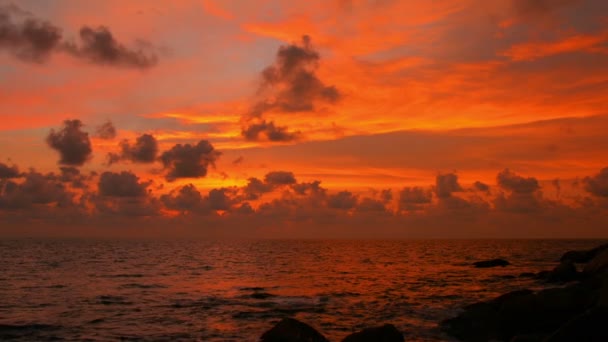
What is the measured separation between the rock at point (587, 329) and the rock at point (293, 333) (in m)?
10.0

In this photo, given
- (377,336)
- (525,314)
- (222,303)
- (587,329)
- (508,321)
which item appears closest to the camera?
(587,329)

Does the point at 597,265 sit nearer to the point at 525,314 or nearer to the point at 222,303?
the point at 525,314

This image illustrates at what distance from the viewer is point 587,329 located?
15.0m

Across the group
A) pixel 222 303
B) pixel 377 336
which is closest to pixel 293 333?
pixel 377 336

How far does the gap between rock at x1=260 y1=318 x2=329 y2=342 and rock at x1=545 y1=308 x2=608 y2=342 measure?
10.0 meters

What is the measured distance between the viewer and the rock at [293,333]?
71.4ft

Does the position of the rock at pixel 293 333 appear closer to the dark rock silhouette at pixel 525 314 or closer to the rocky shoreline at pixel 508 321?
the rocky shoreline at pixel 508 321

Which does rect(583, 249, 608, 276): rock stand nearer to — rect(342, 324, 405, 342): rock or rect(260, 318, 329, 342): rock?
rect(342, 324, 405, 342): rock

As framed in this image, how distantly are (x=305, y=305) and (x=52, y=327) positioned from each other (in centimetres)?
1664

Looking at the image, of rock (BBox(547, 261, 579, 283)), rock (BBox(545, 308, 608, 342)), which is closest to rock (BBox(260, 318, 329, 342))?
rock (BBox(545, 308, 608, 342))

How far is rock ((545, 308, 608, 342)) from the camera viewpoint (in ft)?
48.4

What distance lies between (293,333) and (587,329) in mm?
11688

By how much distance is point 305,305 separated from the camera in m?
36.4

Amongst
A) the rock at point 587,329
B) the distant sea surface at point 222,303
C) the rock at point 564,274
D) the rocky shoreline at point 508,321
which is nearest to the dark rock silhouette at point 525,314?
the rocky shoreline at point 508,321
